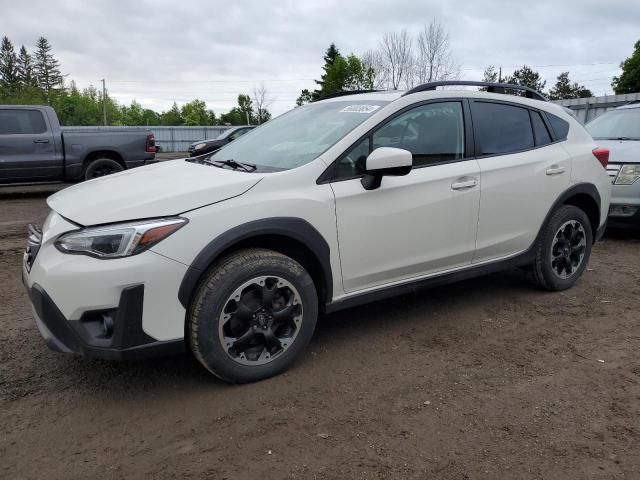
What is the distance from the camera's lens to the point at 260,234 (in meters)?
2.90

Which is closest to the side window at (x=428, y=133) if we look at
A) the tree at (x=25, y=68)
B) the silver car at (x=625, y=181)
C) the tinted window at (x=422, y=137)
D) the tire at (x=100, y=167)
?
the tinted window at (x=422, y=137)

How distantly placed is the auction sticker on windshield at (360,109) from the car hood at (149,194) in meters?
0.97

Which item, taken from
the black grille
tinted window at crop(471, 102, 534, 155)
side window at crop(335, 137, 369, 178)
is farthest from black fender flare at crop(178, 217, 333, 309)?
tinted window at crop(471, 102, 534, 155)

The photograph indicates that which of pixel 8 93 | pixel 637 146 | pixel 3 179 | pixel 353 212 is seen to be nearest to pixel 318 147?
pixel 353 212

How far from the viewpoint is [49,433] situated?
257 cm

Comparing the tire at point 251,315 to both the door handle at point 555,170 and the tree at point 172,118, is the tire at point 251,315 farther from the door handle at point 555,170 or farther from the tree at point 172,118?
the tree at point 172,118

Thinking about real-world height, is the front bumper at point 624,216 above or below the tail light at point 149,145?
below

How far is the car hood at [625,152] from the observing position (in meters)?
6.46

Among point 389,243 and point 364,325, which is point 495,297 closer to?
point 364,325

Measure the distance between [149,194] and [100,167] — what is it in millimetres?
8990

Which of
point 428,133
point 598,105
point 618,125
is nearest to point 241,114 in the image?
point 598,105

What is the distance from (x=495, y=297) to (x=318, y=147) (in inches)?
87.2

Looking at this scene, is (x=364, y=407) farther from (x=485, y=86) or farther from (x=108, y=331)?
(x=485, y=86)

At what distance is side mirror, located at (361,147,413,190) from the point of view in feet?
10.1
